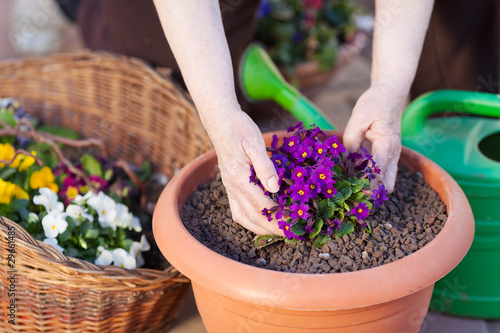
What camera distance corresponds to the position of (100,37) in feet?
7.13

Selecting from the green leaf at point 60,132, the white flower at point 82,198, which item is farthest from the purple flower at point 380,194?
the green leaf at point 60,132

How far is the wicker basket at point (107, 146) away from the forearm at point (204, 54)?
1.40 ft

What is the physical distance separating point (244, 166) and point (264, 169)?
6 centimetres

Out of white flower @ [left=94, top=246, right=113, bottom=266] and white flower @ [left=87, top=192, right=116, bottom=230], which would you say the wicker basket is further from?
white flower @ [left=87, top=192, right=116, bottom=230]

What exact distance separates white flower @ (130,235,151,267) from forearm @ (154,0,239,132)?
1.53 ft

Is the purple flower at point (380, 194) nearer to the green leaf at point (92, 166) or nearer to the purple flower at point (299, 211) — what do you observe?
the purple flower at point (299, 211)

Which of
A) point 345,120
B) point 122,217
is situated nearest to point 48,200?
point 122,217

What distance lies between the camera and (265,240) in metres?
1.07

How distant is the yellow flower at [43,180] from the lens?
1478mm

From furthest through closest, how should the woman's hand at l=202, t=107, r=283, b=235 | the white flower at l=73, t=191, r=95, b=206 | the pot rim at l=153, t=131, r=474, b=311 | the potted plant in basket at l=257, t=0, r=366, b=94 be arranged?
the potted plant in basket at l=257, t=0, r=366, b=94 < the white flower at l=73, t=191, r=95, b=206 < the woman's hand at l=202, t=107, r=283, b=235 < the pot rim at l=153, t=131, r=474, b=311

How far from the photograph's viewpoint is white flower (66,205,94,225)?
1.37m

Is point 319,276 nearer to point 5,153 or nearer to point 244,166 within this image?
point 244,166

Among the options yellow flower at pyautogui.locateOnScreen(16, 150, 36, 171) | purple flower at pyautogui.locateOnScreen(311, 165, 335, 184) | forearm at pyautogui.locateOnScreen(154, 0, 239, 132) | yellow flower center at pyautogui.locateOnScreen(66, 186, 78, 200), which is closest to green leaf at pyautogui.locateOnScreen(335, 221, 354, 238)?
purple flower at pyautogui.locateOnScreen(311, 165, 335, 184)

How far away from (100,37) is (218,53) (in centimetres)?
124
